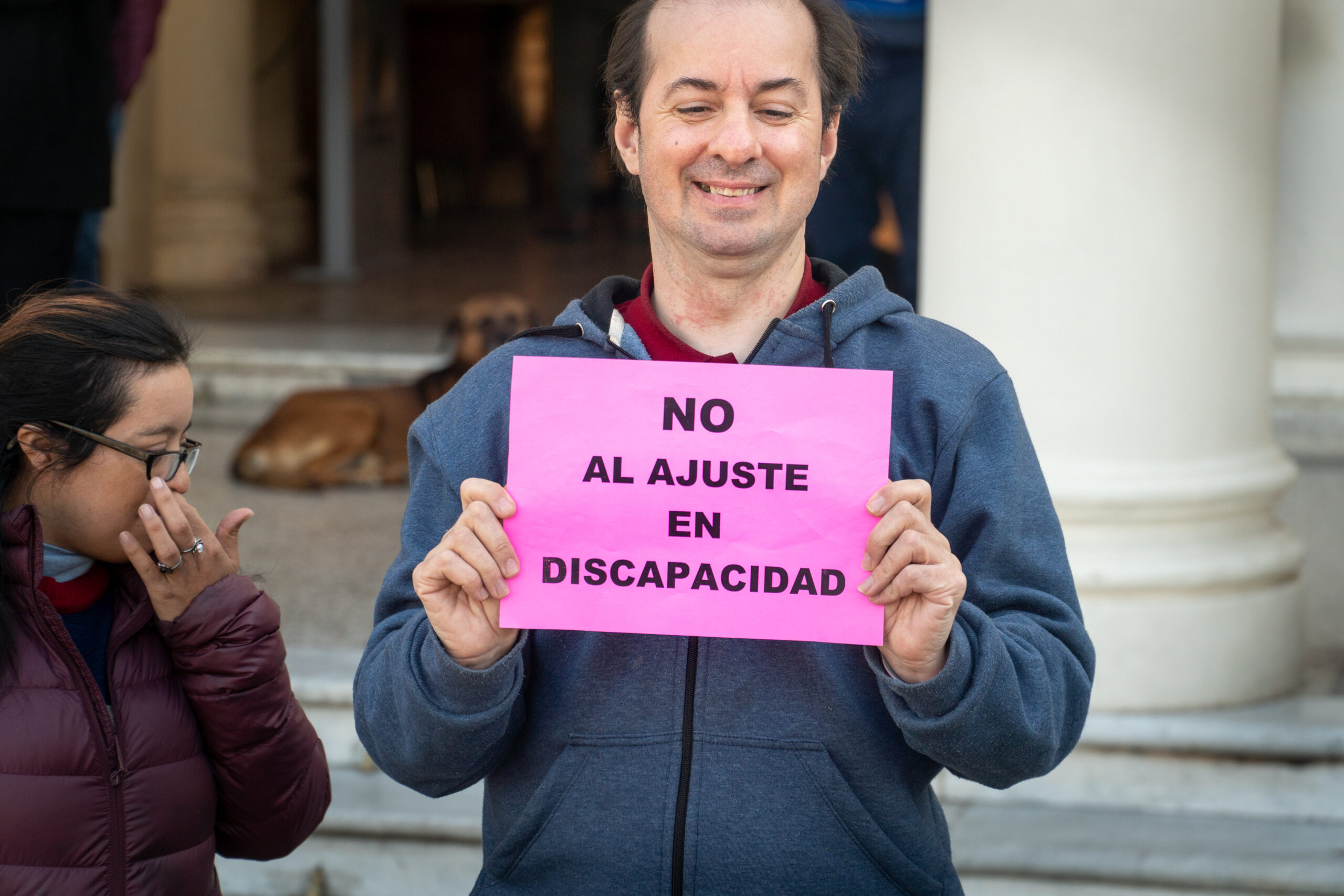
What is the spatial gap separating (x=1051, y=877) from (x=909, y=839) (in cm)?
151

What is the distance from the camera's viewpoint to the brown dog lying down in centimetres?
604

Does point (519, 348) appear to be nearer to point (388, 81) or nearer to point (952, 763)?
point (952, 763)

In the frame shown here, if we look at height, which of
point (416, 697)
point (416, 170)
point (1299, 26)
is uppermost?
point (1299, 26)

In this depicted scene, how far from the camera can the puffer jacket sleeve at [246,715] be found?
1909 millimetres

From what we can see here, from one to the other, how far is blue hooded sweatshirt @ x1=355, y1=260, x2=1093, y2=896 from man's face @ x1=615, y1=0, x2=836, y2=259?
0.43 ft

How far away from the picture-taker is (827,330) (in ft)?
5.55

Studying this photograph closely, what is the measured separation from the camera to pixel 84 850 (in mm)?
1804

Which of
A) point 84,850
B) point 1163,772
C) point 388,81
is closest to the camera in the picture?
→ point 84,850

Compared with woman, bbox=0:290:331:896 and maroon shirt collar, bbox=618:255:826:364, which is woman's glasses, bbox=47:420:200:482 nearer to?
woman, bbox=0:290:331:896

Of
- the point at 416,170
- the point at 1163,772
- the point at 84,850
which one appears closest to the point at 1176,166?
the point at 1163,772

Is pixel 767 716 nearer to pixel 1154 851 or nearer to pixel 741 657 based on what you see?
pixel 741 657

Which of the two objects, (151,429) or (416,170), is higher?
(151,429)

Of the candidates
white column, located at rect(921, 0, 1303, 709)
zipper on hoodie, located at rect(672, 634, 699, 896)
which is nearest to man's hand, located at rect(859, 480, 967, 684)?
zipper on hoodie, located at rect(672, 634, 699, 896)

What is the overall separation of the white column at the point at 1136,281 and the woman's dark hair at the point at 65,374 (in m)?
2.07
